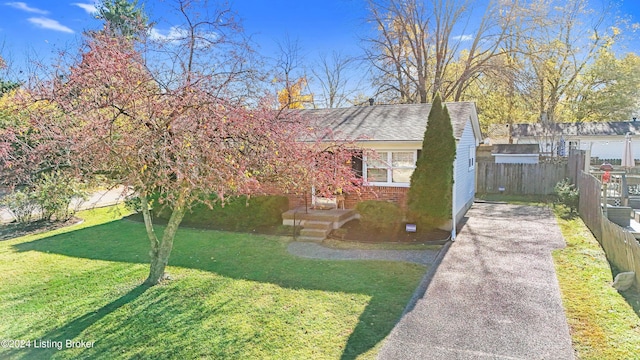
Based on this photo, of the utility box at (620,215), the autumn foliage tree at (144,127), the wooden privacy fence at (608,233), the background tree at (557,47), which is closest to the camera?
the autumn foliage tree at (144,127)

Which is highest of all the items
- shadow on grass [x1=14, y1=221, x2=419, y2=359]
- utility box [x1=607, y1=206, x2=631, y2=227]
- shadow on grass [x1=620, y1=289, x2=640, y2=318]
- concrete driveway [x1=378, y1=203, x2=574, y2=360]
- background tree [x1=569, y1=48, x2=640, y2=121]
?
background tree [x1=569, y1=48, x2=640, y2=121]

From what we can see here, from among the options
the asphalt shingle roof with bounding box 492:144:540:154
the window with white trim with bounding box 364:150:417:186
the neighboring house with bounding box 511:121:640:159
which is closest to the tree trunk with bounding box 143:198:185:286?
the window with white trim with bounding box 364:150:417:186

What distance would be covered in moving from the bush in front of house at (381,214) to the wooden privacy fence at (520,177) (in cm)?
1034

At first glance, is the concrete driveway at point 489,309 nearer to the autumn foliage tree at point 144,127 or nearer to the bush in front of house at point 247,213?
the autumn foliage tree at point 144,127

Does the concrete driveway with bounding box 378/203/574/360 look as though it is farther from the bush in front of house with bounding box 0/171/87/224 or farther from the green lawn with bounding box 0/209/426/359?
the bush in front of house with bounding box 0/171/87/224

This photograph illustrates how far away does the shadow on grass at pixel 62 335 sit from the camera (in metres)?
4.70

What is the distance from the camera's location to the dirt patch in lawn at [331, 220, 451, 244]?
32.4 feet

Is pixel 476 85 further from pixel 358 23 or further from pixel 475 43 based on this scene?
pixel 358 23

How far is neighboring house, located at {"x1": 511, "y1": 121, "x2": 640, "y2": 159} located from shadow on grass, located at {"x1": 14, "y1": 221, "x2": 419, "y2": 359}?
23640mm

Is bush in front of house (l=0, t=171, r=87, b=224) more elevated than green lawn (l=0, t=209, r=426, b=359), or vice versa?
bush in front of house (l=0, t=171, r=87, b=224)

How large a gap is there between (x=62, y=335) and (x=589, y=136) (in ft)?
106

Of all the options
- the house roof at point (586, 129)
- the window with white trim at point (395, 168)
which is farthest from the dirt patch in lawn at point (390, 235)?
the house roof at point (586, 129)

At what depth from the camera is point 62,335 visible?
202 inches

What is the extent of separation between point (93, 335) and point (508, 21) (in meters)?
25.8
